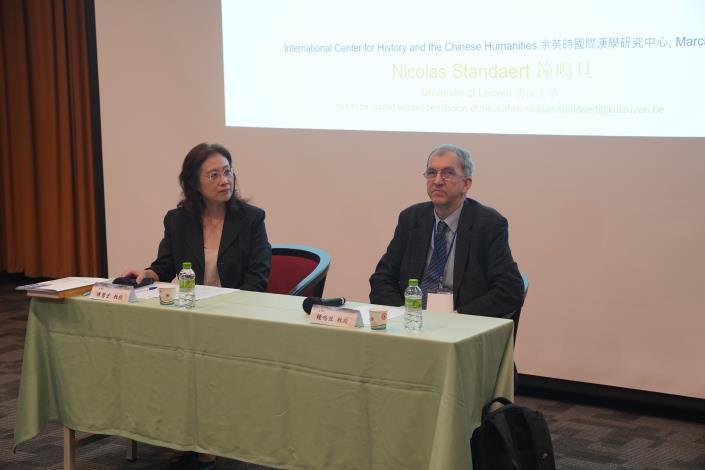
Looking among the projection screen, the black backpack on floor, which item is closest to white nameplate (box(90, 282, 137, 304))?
the black backpack on floor

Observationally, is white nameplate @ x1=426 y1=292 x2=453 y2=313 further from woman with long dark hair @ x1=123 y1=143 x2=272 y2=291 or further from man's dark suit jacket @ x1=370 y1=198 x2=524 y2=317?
woman with long dark hair @ x1=123 y1=143 x2=272 y2=291

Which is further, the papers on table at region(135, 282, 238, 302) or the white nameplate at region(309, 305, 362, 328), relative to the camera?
the papers on table at region(135, 282, 238, 302)

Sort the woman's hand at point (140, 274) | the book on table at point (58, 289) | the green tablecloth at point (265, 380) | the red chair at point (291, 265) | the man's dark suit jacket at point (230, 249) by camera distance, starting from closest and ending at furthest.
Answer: the green tablecloth at point (265, 380) → the book on table at point (58, 289) → the woman's hand at point (140, 274) → the man's dark suit jacket at point (230, 249) → the red chair at point (291, 265)

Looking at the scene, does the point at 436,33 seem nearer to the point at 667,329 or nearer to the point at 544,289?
the point at 544,289

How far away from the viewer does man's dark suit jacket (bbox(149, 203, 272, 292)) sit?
3709mm

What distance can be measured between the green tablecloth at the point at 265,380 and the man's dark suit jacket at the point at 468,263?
43cm

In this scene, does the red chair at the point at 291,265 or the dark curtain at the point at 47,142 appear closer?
the red chair at the point at 291,265

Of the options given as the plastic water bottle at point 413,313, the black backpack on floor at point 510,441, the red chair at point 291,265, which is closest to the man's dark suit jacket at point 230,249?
the red chair at point 291,265

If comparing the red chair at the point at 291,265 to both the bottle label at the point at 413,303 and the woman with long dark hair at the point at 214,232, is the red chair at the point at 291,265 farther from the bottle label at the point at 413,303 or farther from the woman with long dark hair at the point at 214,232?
the bottle label at the point at 413,303

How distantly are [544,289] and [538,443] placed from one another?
1891 mm

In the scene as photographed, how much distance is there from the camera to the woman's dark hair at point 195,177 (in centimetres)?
372

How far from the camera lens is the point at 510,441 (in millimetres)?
2607

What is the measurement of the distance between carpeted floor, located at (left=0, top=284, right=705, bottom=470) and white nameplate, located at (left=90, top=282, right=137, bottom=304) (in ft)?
2.62

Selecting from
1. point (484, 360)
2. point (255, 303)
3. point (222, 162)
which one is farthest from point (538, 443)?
point (222, 162)
